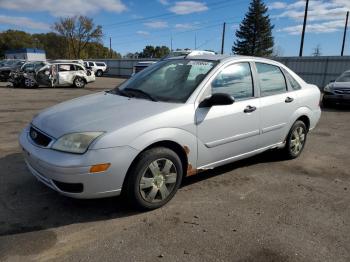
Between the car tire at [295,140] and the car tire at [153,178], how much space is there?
2404 mm

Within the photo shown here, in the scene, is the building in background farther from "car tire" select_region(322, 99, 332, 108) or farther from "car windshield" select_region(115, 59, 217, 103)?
"car windshield" select_region(115, 59, 217, 103)

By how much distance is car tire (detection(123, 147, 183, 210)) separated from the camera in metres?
3.50

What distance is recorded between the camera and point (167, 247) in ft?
10.2

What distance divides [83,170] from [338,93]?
37.1 feet

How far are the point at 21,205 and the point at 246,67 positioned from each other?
10.6 feet

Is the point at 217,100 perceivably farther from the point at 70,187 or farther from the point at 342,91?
the point at 342,91

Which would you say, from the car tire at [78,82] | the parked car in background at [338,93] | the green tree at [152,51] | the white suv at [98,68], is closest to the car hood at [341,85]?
the parked car in background at [338,93]

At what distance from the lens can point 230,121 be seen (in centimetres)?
430

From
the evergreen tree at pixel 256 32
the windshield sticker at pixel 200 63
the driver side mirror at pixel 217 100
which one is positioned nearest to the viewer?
the driver side mirror at pixel 217 100

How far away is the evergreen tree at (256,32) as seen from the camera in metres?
61.2

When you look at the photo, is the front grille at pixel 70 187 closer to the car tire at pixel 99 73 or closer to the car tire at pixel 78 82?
the car tire at pixel 78 82

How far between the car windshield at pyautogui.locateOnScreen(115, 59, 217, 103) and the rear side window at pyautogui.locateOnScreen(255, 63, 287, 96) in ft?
2.76

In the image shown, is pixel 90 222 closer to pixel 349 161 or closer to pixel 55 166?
pixel 55 166

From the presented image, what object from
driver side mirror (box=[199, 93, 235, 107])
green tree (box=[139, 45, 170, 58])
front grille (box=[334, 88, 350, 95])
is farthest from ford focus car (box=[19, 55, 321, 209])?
green tree (box=[139, 45, 170, 58])
